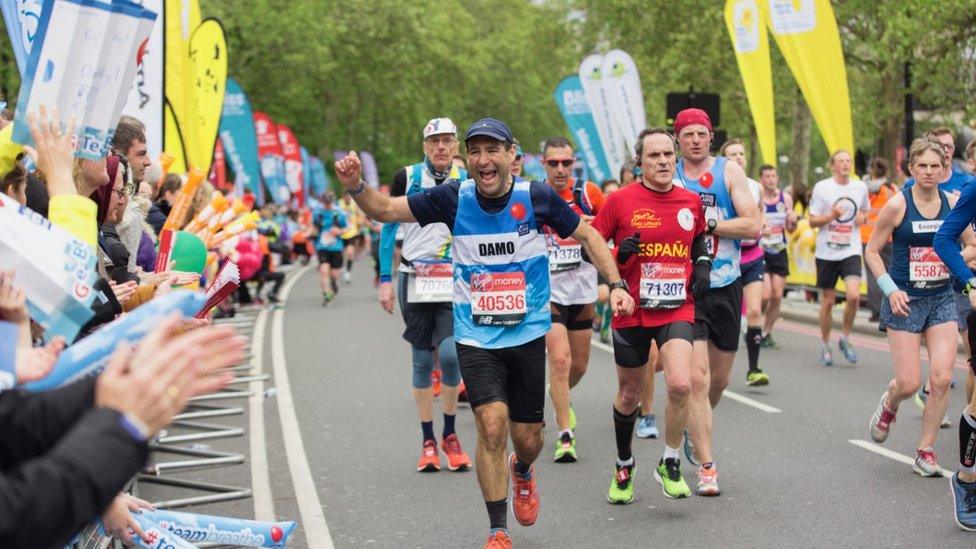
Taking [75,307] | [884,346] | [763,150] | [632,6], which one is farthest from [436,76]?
[75,307]

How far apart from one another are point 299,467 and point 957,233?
13.8 ft

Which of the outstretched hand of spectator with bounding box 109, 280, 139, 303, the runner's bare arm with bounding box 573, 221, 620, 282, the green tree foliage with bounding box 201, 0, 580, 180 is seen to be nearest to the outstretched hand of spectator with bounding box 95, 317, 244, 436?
the outstretched hand of spectator with bounding box 109, 280, 139, 303

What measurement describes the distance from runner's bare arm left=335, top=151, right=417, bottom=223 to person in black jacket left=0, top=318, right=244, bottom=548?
9.99 feet

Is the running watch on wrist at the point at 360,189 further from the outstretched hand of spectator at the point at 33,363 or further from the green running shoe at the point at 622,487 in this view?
the outstretched hand of spectator at the point at 33,363

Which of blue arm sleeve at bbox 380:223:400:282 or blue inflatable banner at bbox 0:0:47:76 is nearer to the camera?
blue inflatable banner at bbox 0:0:47:76

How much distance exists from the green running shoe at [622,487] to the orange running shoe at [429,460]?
1432 millimetres

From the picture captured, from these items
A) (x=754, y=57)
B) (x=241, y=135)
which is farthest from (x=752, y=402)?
(x=241, y=135)

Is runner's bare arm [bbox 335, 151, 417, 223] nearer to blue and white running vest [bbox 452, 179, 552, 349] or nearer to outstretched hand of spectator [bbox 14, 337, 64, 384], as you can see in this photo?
blue and white running vest [bbox 452, 179, 552, 349]

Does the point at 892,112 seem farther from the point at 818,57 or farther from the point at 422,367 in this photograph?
the point at 422,367

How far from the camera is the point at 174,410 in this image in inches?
100

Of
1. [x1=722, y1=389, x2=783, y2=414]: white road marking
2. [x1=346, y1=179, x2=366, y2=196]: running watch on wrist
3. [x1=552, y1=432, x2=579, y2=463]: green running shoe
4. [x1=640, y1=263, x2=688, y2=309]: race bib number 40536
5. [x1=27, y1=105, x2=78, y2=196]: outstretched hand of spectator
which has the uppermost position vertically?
[x1=27, y1=105, x2=78, y2=196]: outstretched hand of spectator

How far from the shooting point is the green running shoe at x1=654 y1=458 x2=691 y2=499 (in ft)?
23.9

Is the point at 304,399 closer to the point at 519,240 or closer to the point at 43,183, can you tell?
the point at 519,240

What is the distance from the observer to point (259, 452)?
9.41 meters
